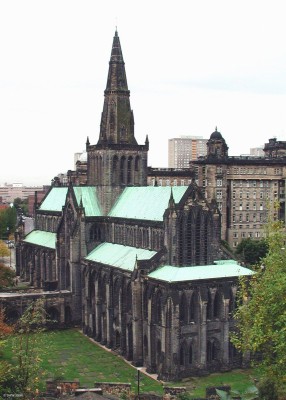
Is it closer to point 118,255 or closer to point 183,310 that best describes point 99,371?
point 183,310

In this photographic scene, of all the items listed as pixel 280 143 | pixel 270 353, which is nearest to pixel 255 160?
pixel 280 143

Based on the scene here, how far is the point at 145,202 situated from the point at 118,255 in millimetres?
7616

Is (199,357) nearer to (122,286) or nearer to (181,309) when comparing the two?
(181,309)

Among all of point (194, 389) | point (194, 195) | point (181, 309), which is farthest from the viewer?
point (194, 195)

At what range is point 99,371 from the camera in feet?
217

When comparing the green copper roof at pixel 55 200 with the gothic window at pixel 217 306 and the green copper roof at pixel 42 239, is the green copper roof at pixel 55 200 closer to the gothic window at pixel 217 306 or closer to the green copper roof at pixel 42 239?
the green copper roof at pixel 42 239

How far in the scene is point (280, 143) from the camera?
156m

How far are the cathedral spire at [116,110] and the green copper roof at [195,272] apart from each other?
25931 mm

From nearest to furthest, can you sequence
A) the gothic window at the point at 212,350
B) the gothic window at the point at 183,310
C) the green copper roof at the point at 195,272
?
the gothic window at the point at 183,310 < the green copper roof at the point at 195,272 < the gothic window at the point at 212,350

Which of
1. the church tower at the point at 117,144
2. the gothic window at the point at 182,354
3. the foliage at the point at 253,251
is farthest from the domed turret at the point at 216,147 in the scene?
the gothic window at the point at 182,354

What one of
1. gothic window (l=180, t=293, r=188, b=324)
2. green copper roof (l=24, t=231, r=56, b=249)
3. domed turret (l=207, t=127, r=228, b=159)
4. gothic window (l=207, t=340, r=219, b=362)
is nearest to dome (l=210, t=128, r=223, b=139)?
domed turret (l=207, t=127, r=228, b=159)

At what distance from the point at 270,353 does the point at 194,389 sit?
1628 cm

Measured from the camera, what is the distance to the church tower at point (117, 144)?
89000mm

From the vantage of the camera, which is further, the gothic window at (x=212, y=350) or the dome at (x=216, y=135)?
the dome at (x=216, y=135)
